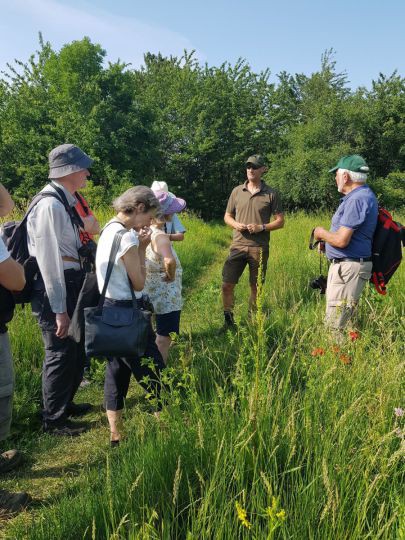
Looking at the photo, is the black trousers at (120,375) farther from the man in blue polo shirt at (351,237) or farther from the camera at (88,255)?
the man in blue polo shirt at (351,237)

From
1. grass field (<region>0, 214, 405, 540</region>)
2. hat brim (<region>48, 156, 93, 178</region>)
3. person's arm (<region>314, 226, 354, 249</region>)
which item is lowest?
grass field (<region>0, 214, 405, 540</region>)

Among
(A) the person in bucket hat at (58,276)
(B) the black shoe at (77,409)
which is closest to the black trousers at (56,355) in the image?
(A) the person in bucket hat at (58,276)

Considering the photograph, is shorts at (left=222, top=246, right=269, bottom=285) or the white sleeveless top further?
shorts at (left=222, top=246, right=269, bottom=285)

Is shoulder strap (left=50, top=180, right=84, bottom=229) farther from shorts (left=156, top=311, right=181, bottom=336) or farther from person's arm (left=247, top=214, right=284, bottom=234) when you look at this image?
person's arm (left=247, top=214, right=284, bottom=234)

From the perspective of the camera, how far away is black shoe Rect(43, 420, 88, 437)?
3.39 meters

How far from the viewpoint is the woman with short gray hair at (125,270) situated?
2818 millimetres

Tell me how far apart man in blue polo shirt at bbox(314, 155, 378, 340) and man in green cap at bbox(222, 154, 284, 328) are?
156cm

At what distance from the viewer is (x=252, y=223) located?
5.54m

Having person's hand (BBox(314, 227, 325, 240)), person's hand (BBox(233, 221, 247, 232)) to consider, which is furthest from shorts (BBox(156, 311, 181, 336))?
person's hand (BBox(233, 221, 247, 232))

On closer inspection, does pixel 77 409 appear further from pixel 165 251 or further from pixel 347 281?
pixel 347 281

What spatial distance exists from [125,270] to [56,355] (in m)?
1.05

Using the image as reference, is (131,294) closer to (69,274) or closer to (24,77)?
(69,274)

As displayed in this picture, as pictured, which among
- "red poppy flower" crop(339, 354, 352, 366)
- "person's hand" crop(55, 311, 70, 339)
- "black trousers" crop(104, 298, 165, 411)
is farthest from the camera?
"person's hand" crop(55, 311, 70, 339)

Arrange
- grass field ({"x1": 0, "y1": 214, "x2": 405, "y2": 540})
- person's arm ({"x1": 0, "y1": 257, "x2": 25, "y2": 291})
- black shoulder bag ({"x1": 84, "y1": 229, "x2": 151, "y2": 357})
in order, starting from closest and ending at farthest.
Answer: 1. grass field ({"x1": 0, "y1": 214, "x2": 405, "y2": 540})
2. person's arm ({"x1": 0, "y1": 257, "x2": 25, "y2": 291})
3. black shoulder bag ({"x1": 84, "y1": 229, "x2": 151, "y2": 357})
